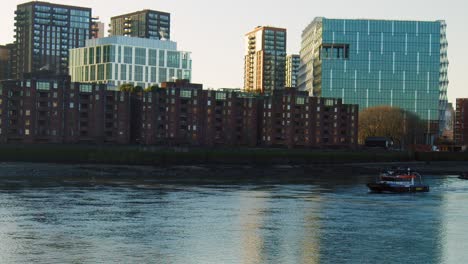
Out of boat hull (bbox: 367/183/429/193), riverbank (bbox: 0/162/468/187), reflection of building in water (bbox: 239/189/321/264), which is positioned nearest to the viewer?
reflection of building in water (bbox: 239/189/321/264)

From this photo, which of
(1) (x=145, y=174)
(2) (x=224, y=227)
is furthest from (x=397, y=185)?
(1) (x=145, y=174)

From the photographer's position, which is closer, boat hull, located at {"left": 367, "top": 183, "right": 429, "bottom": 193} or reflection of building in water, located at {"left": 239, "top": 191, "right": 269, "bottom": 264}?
reflection of building in water, located at {"left": 239, "top": 191, "right": 269, "bottom": 264}

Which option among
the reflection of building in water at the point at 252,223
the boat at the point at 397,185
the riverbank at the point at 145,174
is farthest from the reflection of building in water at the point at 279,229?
the riverbank at the point at 145,174

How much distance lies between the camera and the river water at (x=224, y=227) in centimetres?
4962

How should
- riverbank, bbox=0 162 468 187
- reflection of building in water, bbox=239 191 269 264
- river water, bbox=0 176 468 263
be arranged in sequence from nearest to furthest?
river water, bbox=0 176 468 263 → reflection of building in water, bbox=239 191 269 264 → riverbank, bbox=0 162 468 187

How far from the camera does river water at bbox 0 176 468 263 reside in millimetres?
49625

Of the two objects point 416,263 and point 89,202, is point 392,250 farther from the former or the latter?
point 89,202

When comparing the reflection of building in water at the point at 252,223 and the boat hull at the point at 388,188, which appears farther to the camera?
the boat hull at the point at 388,188

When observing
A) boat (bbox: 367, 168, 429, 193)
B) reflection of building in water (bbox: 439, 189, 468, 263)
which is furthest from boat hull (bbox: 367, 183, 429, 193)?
reflection of building in water (bbox: 439, 189, 468, 263)

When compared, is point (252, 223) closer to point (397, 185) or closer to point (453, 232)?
point (453, 232)

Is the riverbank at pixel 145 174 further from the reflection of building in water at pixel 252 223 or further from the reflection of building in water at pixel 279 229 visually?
the reflection of building in water at pixel 279 229

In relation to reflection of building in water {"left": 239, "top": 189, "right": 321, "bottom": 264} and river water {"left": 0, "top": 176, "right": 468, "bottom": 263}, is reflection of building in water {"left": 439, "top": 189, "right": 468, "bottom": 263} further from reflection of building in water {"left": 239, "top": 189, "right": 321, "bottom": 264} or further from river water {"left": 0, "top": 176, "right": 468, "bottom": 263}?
reflection of building in water {"left": 239, "top": 189, "right": 321, "bottom": 264}

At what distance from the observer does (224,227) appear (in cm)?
6594

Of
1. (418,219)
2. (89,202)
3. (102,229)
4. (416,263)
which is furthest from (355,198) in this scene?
(416,263)
